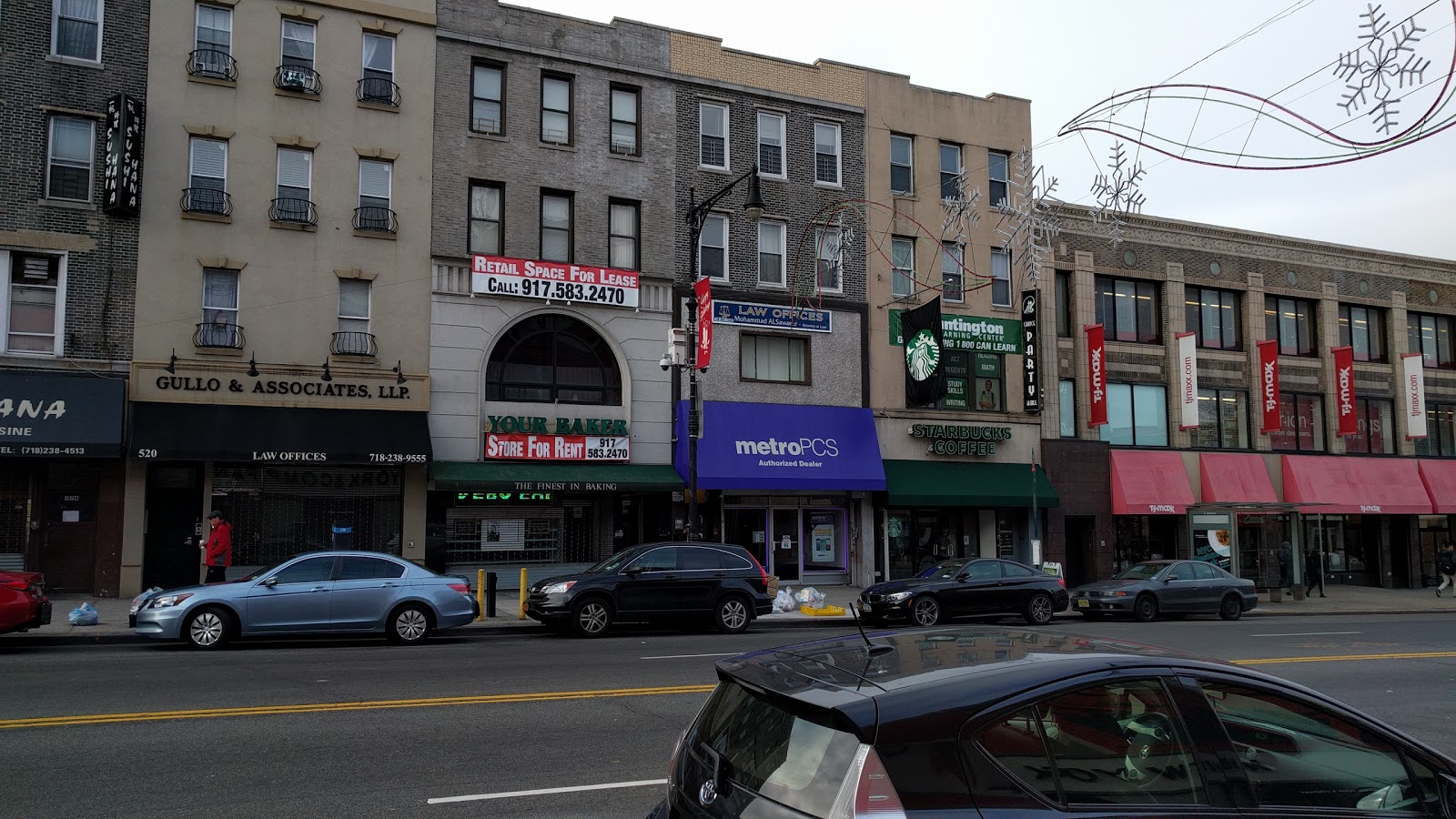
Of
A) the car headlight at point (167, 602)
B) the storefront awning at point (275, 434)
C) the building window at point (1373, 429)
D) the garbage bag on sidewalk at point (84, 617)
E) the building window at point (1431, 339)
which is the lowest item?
the garbage bag on sidewalk at point (84, 617)

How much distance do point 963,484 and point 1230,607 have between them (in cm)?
725

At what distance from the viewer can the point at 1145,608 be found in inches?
838

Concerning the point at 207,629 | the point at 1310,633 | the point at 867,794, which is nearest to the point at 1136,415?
the point at 1310,633

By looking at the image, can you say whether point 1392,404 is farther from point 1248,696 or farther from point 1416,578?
point 1248,696

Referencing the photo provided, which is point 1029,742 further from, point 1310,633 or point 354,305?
point 354,305

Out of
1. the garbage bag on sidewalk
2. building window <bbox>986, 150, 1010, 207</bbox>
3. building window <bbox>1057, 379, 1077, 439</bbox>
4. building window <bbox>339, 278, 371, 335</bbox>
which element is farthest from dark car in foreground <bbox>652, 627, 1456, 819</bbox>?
building window <bbox>986, 150, 1010, 207</bbox>

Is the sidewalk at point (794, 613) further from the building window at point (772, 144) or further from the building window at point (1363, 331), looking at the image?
the building window at point (772, 144)

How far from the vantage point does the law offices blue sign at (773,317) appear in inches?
999

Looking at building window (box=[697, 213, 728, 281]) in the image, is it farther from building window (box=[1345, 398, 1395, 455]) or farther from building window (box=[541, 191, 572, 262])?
building window (box=[1345, 398, 1395, 455])

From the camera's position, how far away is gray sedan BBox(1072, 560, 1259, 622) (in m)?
21.2

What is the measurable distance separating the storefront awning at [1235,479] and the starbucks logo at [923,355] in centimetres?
1011

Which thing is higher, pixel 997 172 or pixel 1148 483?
pixel 997 172

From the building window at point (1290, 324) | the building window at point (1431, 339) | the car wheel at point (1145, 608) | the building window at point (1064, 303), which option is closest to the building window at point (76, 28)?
the car wheel at point (1145, 608)

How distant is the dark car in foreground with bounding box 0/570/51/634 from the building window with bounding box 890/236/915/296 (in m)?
20.8
